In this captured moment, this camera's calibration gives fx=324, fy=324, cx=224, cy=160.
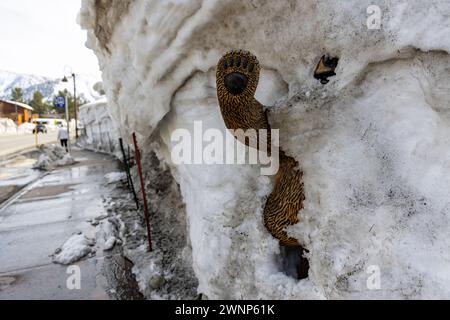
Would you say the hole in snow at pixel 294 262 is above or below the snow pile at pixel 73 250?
above

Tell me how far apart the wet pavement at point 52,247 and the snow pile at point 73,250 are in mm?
79

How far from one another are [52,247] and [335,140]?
3407 mm

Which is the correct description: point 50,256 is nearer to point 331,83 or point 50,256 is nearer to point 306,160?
point 306,160

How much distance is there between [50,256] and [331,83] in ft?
10.9

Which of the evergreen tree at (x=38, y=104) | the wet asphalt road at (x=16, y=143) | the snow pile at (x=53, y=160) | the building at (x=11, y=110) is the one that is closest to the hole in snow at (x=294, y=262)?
the snow pile at (x=53, y=160)

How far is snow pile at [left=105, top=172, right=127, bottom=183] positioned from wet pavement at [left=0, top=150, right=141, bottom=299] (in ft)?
0.84

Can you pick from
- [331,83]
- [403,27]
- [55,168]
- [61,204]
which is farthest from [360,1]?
[55,168]

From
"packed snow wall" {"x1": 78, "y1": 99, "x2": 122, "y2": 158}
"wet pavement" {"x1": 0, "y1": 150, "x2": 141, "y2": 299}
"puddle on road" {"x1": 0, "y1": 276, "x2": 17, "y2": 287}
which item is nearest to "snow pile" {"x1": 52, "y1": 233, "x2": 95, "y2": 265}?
"wet pavement" {"x1": 0, "y1": 150, "x2": 141, "y2": 299}

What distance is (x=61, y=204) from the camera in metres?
5.41

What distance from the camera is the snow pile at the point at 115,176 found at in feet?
23.2

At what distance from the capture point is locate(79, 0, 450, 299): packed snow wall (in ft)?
5.09

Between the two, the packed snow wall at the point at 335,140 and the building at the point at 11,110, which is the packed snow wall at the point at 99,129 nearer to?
the packed snow wall at the point at 335,140

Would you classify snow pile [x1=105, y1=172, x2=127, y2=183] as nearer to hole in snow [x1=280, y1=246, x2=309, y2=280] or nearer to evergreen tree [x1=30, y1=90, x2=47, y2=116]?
hole in snow [x1=280, y1=246, x2=309, y2=280]

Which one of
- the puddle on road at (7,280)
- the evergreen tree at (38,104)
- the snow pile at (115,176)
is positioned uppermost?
the evergreen tree at (38,104)
